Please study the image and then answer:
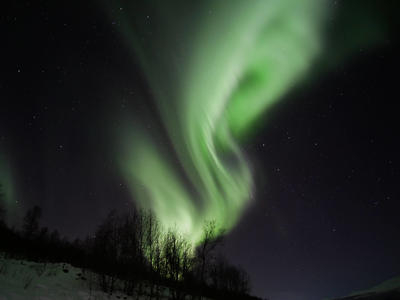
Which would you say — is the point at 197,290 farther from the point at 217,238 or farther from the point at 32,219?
the point at 32,219

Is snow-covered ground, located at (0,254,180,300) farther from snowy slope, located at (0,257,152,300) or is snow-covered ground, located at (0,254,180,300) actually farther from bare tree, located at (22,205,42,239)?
bare tree, located at (22,205,42,239)

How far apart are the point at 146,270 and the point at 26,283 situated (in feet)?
51.6

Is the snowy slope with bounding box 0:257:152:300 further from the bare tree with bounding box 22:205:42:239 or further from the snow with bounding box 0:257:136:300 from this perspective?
the bare tree with bounding box 22:205:42:239

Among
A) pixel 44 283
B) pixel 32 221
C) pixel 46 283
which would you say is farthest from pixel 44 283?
pixel 32 221

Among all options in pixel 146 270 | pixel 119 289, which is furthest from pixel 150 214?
pixel 119 289

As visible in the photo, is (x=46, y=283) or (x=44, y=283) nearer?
(x=44, y=283)

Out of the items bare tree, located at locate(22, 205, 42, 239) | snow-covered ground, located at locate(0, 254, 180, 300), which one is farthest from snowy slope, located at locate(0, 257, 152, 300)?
bare tree, located at locate(22, 205, 42, 239)

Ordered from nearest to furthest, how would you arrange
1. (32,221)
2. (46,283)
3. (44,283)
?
(44,283) → (46,283) → (32,221)

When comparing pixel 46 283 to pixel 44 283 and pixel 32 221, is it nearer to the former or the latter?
pixel 44 283

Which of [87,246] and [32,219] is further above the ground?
[32,219]

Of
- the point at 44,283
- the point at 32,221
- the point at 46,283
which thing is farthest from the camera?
the point at 32,221

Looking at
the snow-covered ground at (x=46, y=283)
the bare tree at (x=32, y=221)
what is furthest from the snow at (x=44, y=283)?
the bare tree at (x=32, y=221)

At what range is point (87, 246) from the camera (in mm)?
27000

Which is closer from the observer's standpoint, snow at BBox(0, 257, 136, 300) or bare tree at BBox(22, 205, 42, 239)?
snow at BBox(0, 257, 136, 300)
